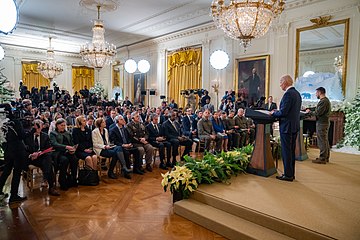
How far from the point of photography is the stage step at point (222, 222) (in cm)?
270

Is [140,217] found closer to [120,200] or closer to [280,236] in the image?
[120,200]

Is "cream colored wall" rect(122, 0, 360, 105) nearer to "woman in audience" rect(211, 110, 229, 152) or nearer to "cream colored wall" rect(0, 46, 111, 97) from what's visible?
"woman in audience" rect(211, 110, 229, 152)

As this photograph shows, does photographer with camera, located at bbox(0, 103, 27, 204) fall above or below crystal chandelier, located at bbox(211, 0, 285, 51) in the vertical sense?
below

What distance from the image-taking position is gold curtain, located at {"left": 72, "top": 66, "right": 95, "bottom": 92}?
16.8 meters

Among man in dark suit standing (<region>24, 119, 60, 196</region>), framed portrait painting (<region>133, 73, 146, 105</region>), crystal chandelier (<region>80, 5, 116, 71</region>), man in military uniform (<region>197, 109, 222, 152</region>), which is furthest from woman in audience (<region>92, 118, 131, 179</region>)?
framed portrait painting (<region>133, 73, 146, 105</region>)

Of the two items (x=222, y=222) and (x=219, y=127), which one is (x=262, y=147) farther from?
(x=219, y=127)

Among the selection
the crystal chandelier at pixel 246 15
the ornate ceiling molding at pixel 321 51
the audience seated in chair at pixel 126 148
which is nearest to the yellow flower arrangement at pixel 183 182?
the audience seated in chair at pixel 126 148

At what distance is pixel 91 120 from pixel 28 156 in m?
2.10

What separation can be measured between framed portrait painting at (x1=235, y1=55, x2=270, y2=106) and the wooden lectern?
14.3 feet

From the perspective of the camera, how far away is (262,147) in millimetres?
4047

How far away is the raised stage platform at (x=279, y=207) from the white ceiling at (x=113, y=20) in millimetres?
6139

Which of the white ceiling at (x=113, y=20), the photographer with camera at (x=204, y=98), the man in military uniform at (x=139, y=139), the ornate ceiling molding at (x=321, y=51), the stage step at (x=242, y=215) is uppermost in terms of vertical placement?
the white ceiling at (x=113, y=20)

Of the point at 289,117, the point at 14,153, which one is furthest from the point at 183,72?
the point at 14,153

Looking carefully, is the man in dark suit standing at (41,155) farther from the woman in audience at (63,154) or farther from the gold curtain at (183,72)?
the gold curtain at (183,72)
